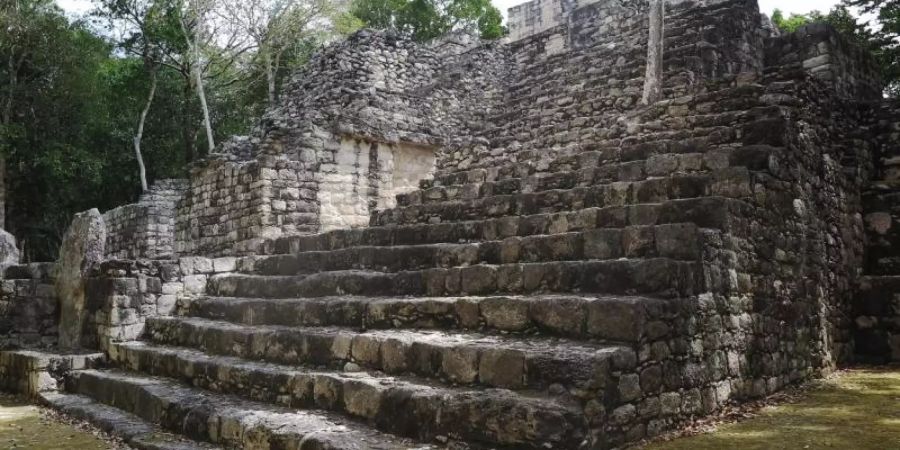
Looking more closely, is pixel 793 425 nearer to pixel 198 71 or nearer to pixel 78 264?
pixel 78 264

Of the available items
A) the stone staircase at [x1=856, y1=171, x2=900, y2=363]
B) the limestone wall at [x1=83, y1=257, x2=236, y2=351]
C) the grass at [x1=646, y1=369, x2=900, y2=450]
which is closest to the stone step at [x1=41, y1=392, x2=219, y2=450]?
the limestone wall at [x1=83, y1=257, x2=236, y2=351]

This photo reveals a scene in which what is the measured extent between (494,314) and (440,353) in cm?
54

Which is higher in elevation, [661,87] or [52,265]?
[661,87]

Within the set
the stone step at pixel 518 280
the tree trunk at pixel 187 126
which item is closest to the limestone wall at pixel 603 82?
the stone step at pixel 518 280

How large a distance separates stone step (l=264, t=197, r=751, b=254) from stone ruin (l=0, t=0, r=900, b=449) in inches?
0.8

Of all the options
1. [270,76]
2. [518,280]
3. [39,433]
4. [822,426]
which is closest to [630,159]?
[518,280]

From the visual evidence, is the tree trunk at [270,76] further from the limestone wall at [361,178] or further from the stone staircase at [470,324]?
the stone staircase at [470,324]

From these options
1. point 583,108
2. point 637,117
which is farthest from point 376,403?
point 583,108

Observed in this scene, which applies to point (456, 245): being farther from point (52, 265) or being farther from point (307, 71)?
point (307, 71)

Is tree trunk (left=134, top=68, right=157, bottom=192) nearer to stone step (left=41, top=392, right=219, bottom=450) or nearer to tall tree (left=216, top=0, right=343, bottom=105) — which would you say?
tall tree (left=216, top=0, right=343, bottom=105)

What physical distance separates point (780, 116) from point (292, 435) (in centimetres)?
529

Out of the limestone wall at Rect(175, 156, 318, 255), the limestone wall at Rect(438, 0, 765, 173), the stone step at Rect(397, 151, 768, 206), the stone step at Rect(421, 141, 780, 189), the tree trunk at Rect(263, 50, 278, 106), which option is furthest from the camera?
the tree trunk at Rect(263, 50, 278, 106)

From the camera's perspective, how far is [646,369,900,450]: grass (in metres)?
3.87

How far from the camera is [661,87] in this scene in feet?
33.6
